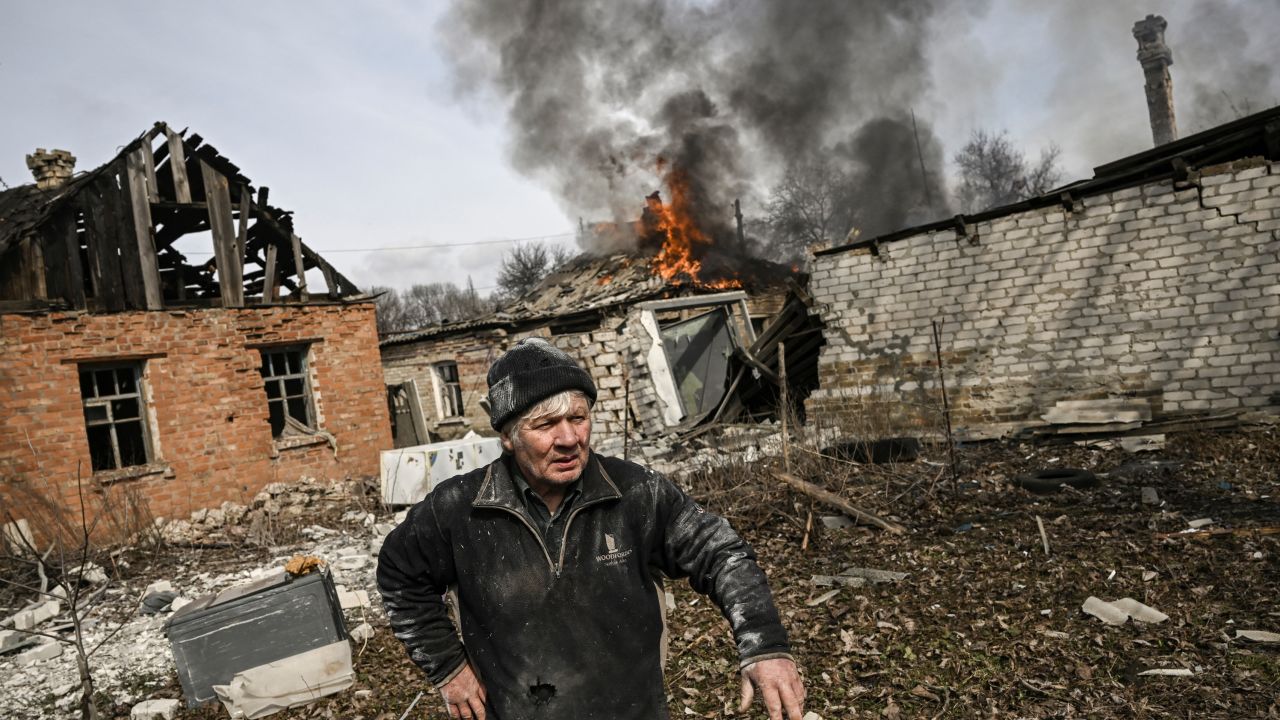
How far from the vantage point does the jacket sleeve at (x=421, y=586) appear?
2.09 meters

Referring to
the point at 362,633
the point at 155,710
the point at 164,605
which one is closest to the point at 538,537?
the point at 155,710

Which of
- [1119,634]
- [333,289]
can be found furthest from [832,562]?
[333,289]

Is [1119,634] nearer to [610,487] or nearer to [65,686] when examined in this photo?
[610,487]

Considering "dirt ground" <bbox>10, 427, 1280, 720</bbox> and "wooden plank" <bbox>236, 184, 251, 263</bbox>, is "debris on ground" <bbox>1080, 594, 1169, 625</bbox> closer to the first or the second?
"dirt ground" <bbox>10, 427, 1280, 720</bbox>

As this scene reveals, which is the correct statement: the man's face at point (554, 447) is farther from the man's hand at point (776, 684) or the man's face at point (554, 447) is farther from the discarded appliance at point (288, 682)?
the discarded appliance at point (288, 682)

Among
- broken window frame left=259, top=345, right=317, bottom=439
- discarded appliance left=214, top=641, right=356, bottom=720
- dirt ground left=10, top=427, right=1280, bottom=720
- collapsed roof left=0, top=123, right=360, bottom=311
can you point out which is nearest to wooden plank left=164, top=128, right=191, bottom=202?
collapsed roof left=0, top=123, right=360, bottom=311

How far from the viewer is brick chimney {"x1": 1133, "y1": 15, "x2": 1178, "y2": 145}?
1401 inches

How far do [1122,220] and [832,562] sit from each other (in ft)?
21.7

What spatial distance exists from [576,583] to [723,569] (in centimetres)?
40

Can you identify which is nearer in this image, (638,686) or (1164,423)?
(638,686)

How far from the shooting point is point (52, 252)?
997 cm

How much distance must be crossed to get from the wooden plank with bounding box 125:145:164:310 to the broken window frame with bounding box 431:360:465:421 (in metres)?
8.56

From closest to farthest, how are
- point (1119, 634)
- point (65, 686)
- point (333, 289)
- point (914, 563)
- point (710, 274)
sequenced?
point (1119, 634) → point (65, 686) → point (914, 563) → point (333, 289) → point (710, 274)

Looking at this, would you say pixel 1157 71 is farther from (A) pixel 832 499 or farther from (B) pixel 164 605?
(B) pixel 164 605
